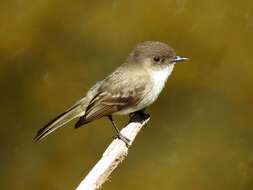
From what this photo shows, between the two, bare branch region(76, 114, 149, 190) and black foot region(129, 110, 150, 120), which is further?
black foot region(129, 110, 150, 120)

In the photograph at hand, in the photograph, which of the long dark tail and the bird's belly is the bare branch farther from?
the long dark tail

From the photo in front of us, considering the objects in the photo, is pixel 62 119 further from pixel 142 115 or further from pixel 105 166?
pixel 105 166

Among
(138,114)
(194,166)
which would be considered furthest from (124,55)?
(194,166)

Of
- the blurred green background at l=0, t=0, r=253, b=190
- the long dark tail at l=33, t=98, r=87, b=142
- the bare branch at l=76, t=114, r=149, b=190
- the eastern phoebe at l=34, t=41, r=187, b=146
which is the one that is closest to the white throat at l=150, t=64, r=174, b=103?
the eastern phoebe at l=34, t=41, r=187, b=146

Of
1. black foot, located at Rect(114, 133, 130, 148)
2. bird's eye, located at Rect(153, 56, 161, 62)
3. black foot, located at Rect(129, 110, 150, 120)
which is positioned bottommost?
black foot, located at Rect(114, 133, 130, 148)

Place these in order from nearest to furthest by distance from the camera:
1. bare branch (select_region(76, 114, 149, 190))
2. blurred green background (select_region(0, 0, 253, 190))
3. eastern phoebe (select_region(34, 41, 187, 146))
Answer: bare branch (select_region(76, 114, 149, 190)), eastern phoebe (select_region(34, 41, 187, 146)), blurred green background (select_region(0, 0, 253, 190))

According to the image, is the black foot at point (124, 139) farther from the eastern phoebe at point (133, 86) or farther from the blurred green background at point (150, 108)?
the blurred green background at point (150, 108)
